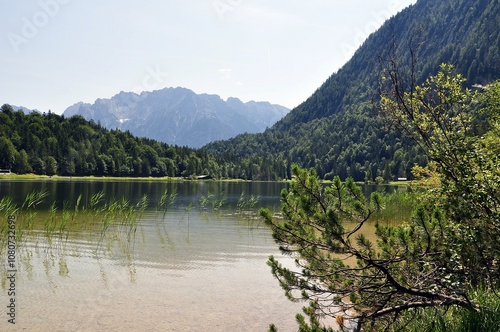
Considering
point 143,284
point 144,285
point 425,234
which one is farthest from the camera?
point 143,284

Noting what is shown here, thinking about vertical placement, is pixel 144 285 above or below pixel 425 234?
below

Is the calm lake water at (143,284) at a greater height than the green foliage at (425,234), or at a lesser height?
lesser

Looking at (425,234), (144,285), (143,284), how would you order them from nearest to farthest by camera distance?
1. (425,234)
2. (144,285)
3. (143,284)

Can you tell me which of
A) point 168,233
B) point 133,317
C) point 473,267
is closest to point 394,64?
point 473,267

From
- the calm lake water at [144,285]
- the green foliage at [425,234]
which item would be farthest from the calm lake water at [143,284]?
the green foliage at [425,234]

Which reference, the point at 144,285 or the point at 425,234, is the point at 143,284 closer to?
the point at 144,285

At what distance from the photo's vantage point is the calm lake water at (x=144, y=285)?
40.0 feet

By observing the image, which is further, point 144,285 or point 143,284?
point 143,284

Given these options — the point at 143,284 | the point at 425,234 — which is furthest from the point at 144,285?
the point at 425,234

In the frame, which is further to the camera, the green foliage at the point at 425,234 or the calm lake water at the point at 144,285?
the calm lake water at the point at 144,285

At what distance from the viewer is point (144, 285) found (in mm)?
16109

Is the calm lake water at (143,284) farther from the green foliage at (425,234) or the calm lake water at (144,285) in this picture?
the green foliage at (425,234)

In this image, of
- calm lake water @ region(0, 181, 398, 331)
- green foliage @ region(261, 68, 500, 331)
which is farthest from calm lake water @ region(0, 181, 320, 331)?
green foliage @ region(261, 68, 500, 331)

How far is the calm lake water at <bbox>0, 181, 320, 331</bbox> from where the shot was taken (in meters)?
12.2
